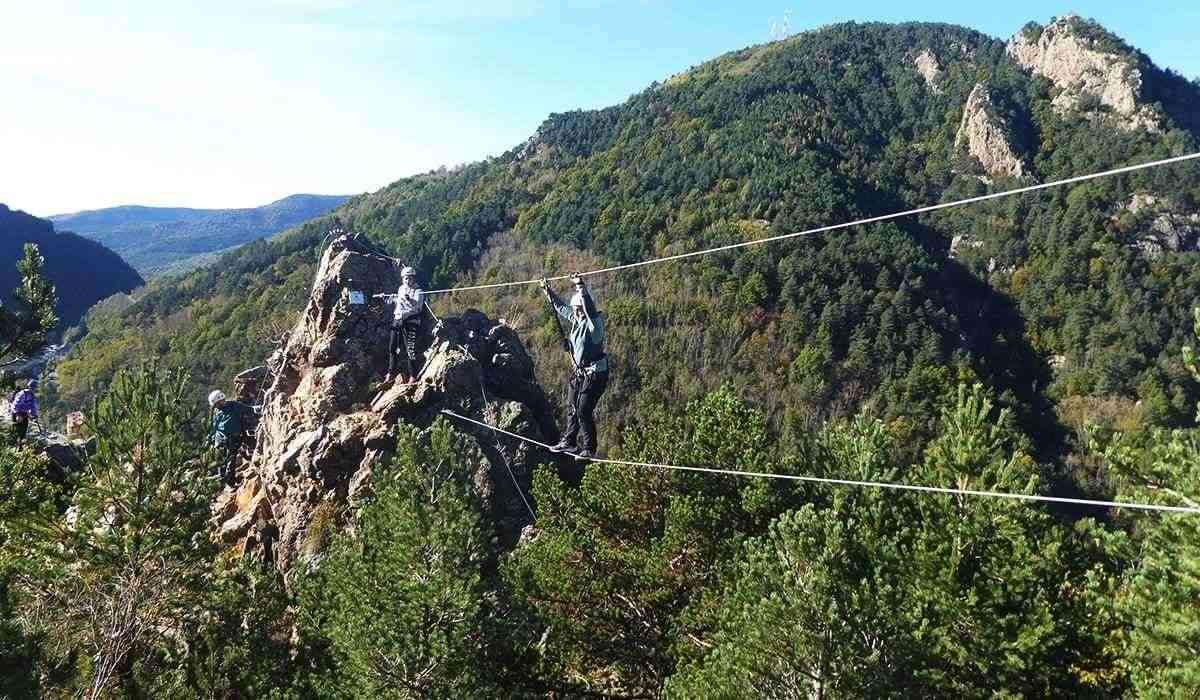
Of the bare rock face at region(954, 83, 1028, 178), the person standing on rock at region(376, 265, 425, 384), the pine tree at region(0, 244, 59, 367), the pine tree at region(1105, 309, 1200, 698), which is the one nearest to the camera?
the pine tree at region(1105, 309, 1200, 698)

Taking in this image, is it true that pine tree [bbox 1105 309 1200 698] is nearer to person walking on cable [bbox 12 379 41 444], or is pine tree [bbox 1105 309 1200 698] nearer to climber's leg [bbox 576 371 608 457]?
climber's leg [bbox 576 371 608 457]

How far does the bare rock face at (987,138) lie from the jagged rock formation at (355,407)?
427 ft

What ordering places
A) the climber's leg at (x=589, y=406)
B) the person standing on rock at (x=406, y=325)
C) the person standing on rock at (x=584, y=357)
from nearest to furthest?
the person standing on rock at (x=584, y=357)
the climber's leg at (x=589, y=406)
the person standing on rock at (x=406, y=325)

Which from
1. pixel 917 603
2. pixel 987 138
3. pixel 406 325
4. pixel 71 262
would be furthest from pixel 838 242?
pixel 71 262

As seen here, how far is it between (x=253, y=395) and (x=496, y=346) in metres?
11.8

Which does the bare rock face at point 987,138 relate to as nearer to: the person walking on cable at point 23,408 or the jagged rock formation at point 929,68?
the jagged rock formation at point 929,68

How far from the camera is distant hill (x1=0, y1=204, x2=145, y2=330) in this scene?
155 meters

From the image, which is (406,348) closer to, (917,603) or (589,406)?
(589,406)

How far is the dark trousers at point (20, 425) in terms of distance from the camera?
17.5m

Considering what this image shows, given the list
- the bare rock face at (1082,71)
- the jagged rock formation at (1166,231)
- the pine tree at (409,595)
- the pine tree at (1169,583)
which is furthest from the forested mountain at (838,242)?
the pine tree at (1169,583)

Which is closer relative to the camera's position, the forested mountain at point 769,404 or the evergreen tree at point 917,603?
the evergreen tree at point 917,603

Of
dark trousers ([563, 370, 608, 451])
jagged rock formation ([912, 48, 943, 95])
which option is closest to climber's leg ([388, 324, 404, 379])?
dark trousers ([563, 370, 608, 451])

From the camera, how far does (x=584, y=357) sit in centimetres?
1038

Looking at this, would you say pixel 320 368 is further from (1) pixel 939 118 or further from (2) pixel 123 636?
(1) pixel 939 118
